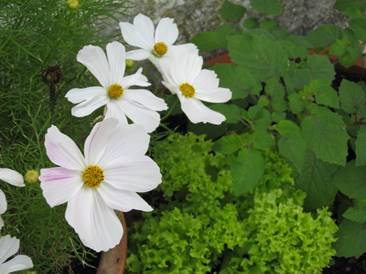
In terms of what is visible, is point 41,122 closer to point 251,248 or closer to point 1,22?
point 1,22

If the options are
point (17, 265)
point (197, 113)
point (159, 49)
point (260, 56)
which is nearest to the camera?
point (17, 265)

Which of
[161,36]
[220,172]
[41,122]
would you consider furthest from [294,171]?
[41,122]

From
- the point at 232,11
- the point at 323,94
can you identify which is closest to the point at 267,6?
the point at 232,11

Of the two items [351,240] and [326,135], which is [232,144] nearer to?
[326,135]

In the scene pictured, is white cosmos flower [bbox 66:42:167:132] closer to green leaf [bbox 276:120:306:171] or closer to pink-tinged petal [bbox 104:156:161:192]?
pink-tinged petal [bbox 104:156:161:192]

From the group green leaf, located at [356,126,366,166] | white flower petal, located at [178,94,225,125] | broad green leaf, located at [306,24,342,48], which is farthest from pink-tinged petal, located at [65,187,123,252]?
broad green leaf, located at [306,24,342,48]

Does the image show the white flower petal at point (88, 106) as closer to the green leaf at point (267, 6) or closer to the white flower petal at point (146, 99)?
the white flower petal at point (146, 99)

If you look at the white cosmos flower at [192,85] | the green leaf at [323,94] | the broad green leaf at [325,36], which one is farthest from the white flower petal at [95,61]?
the broad green leaf at [325,36]
